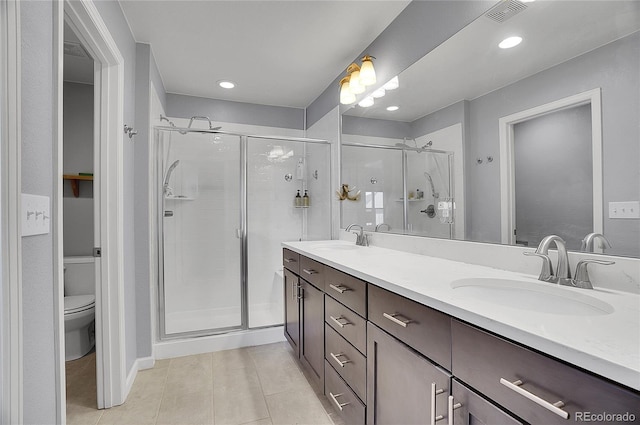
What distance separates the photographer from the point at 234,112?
3.39 meters

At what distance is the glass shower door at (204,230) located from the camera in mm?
2951

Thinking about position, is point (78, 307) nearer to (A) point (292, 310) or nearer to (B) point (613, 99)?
(A) point (292, 310)

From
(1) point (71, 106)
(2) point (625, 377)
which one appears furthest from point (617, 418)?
(1) point (71, 106)

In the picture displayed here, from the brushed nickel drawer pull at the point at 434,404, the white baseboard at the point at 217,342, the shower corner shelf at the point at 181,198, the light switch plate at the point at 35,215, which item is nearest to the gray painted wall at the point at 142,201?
the white baseboard at the point at 217,342

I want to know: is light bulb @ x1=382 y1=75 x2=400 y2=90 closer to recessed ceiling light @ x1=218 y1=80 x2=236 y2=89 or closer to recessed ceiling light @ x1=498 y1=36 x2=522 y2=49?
recessed ceiling light @ x1=498 y1=36 x2=522 y2=49

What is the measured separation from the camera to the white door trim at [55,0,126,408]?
1732mm

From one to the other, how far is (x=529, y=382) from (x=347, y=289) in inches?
33.0

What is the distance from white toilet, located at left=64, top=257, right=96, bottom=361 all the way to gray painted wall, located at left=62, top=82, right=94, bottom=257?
24 centimetres

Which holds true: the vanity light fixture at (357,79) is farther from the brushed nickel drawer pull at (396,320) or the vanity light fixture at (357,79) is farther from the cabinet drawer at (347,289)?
the brushed nickel drawer pull at (396,320)

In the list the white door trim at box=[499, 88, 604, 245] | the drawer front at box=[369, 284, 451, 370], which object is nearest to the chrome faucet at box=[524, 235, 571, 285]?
the white door trim at box=[499, 88, 604, 245]

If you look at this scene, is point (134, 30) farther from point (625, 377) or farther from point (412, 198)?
point (625, 377)

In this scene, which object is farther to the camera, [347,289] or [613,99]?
[347,289]

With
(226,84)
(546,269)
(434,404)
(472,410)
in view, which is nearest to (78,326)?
(226,84)

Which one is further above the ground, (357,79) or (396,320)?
(357,79)
